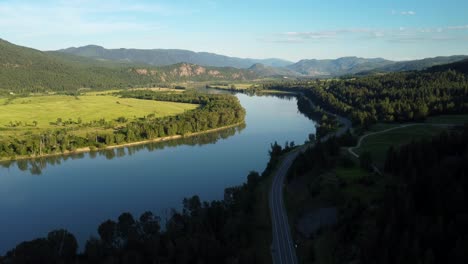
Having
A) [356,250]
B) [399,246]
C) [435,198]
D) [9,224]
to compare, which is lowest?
[9,224]

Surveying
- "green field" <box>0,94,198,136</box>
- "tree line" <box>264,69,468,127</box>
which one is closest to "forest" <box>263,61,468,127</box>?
"tree line" <box>264,69,468,127</box>

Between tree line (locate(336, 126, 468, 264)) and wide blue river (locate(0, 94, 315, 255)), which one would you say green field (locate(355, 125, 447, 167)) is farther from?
tree line (locate(336, 126, 468, 264))

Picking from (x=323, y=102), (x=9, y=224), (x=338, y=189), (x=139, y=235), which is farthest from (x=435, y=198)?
(x=323, y=102)

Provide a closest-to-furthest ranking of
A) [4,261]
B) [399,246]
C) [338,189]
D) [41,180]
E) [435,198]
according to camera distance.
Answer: [399,246], [435,198], [4,261], [338,189], [41,180]

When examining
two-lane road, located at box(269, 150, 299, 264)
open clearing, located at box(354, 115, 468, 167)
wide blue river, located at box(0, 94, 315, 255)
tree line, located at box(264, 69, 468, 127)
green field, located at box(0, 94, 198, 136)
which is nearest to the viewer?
two-lane road, located at box(269, 150, 299, 264)

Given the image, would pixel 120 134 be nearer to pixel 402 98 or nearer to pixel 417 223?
pixel 402 98

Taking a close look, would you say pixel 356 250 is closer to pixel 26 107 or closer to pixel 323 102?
pixel 323 102

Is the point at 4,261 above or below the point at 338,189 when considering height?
below
